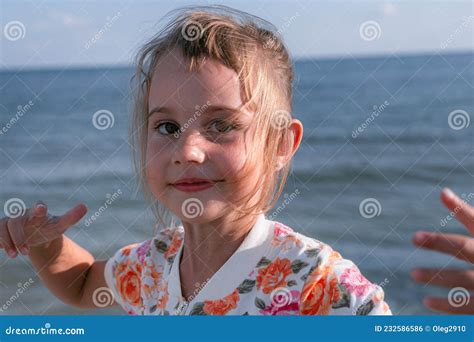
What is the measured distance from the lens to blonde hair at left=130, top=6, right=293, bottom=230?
5.38 ft

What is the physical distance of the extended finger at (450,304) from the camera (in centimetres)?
134

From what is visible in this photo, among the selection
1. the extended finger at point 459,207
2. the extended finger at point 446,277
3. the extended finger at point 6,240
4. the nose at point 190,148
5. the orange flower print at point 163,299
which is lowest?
the orange flower print at point 163,299

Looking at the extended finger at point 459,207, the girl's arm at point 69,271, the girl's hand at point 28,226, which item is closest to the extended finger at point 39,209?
the girl's hand at point 28,226

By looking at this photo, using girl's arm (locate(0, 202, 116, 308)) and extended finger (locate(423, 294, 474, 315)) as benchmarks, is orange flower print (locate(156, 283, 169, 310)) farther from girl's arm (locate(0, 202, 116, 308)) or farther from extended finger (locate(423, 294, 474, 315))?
extended finger (locate(423, 294, 474, 315))

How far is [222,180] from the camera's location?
5.38 ft

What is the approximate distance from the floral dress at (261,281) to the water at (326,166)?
0.85 metres

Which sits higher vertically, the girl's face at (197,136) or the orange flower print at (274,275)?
the girl's face at (197,136)

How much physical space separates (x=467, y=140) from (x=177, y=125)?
682 centimetres

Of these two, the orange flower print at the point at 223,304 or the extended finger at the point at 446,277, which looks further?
the orange flower print at the point at 223,304

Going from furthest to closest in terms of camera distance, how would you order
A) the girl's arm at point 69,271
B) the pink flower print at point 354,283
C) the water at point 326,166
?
1. the water at point 326,166
2. the girl's arm at point 69,271
3. the pink flower print at point 354,283

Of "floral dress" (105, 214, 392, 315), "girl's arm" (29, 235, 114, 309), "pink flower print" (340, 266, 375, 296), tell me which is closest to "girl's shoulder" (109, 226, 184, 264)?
A: "floral dress" (105, 214, 392, 315)

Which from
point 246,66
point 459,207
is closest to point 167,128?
point 246,66

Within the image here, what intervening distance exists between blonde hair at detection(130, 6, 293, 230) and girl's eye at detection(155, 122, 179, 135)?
0.37 ft

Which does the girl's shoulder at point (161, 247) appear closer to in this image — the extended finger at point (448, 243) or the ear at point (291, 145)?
the ear at point (291, 145)
